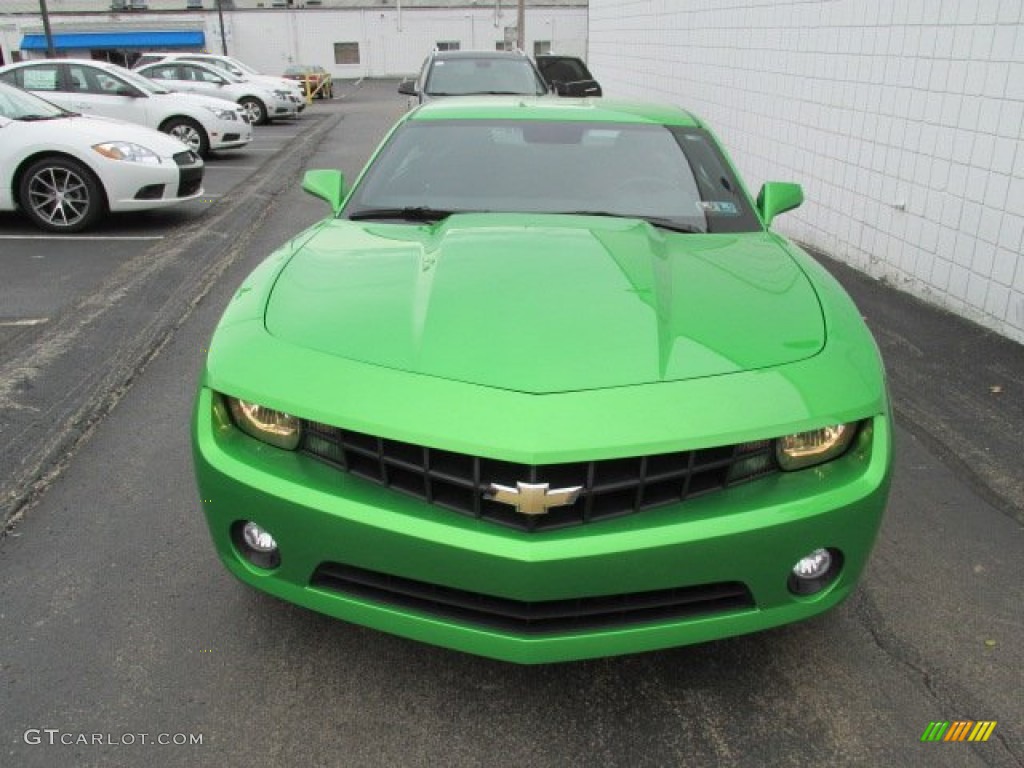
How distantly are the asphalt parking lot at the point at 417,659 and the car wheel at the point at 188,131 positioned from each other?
10.5 m

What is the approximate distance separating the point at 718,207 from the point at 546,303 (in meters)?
1.38

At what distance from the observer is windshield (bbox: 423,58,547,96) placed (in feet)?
37.4

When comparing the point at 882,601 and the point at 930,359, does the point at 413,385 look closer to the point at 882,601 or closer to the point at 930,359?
the point at 882,601

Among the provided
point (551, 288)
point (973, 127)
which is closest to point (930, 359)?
point (973, 127)

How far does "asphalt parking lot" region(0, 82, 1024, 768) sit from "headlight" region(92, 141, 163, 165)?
4851mm

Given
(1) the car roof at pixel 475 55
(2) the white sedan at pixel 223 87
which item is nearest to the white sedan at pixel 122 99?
(1) the car roof at pixel 475 55

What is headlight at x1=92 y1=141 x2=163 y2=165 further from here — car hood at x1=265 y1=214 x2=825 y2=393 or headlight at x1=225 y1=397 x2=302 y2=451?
headlight at x1=225 y1=397 x2=302 y2=451

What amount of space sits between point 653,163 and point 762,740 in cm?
242

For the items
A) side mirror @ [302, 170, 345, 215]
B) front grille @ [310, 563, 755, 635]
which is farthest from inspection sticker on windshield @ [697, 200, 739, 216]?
front grille @ [310, 563, 755, 635]

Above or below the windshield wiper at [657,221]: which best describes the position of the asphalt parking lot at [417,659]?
below

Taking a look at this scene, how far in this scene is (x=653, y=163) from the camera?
3.78 metres

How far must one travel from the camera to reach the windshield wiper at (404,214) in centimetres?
346

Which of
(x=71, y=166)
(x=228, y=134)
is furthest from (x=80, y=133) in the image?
(x=228, y=134)

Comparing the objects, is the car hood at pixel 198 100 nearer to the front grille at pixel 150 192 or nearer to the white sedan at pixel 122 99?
the white sedan at pixel 122 99
